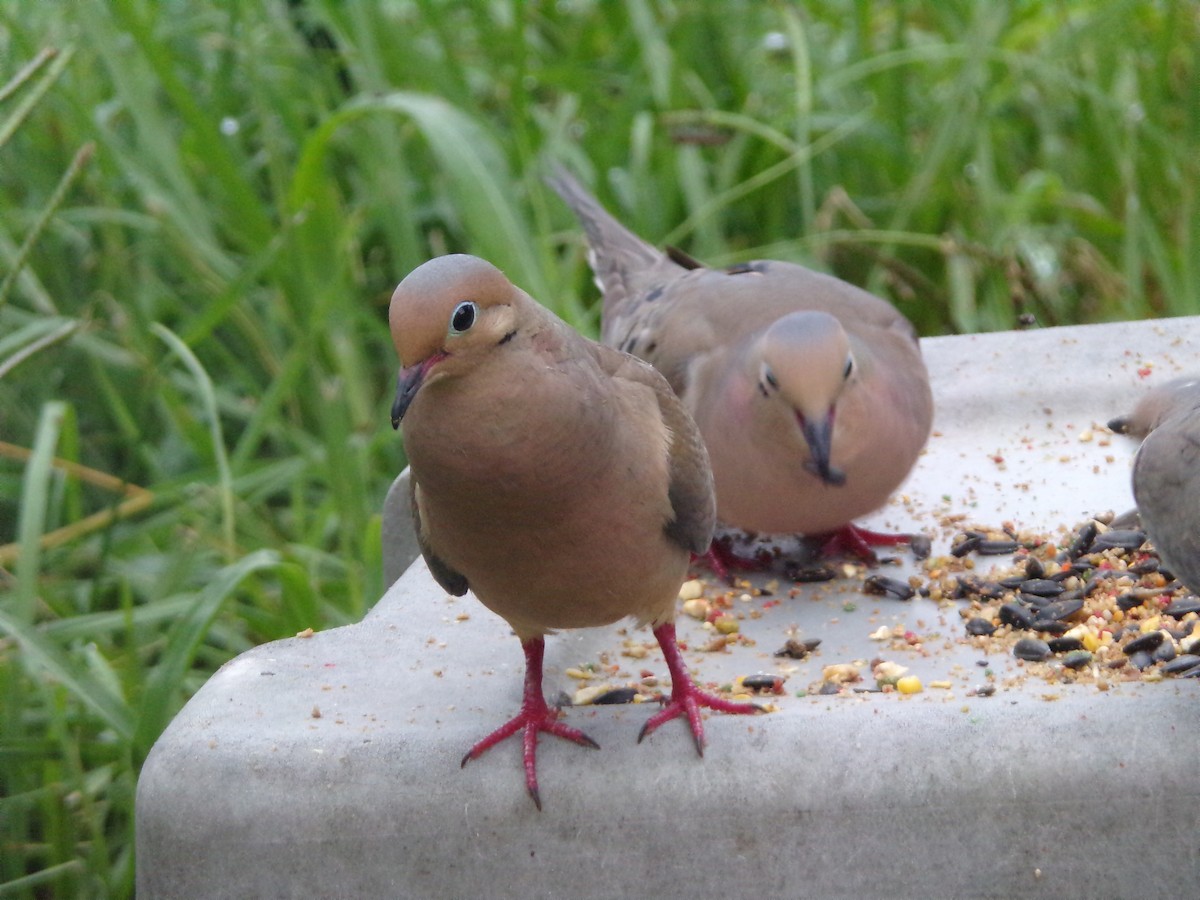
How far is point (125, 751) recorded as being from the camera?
2.68 metres

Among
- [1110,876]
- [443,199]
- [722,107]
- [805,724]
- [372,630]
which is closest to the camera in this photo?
[1110,876]

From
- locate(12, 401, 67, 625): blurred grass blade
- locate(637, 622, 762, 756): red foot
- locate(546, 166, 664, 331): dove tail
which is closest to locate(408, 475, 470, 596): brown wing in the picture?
locate(637, 622, 762, 756): red foot

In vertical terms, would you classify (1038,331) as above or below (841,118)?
below

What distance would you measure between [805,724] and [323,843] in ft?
2.21

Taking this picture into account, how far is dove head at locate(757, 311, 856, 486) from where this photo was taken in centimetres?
264

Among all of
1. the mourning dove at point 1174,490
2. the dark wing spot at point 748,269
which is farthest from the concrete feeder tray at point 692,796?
the dark wing spot at point 748,269

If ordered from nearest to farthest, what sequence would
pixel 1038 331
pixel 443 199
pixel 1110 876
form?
pixel 1110 876 < pixel 1038 331 < pixel 443 199

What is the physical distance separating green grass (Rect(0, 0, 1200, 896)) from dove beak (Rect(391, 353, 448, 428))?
1236 millimetres

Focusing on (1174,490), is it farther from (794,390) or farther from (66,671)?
(66,671)

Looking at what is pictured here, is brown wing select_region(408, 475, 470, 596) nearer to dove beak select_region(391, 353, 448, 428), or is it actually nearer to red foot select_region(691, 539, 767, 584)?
dove beak select_region(391, 353, 448, 428)

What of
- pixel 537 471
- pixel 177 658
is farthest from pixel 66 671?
pixel 537 471

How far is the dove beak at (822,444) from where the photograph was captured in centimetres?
262

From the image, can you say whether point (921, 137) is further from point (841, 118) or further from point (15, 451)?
point (15, 451)

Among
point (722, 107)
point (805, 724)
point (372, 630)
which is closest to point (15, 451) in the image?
point (372, 630)
